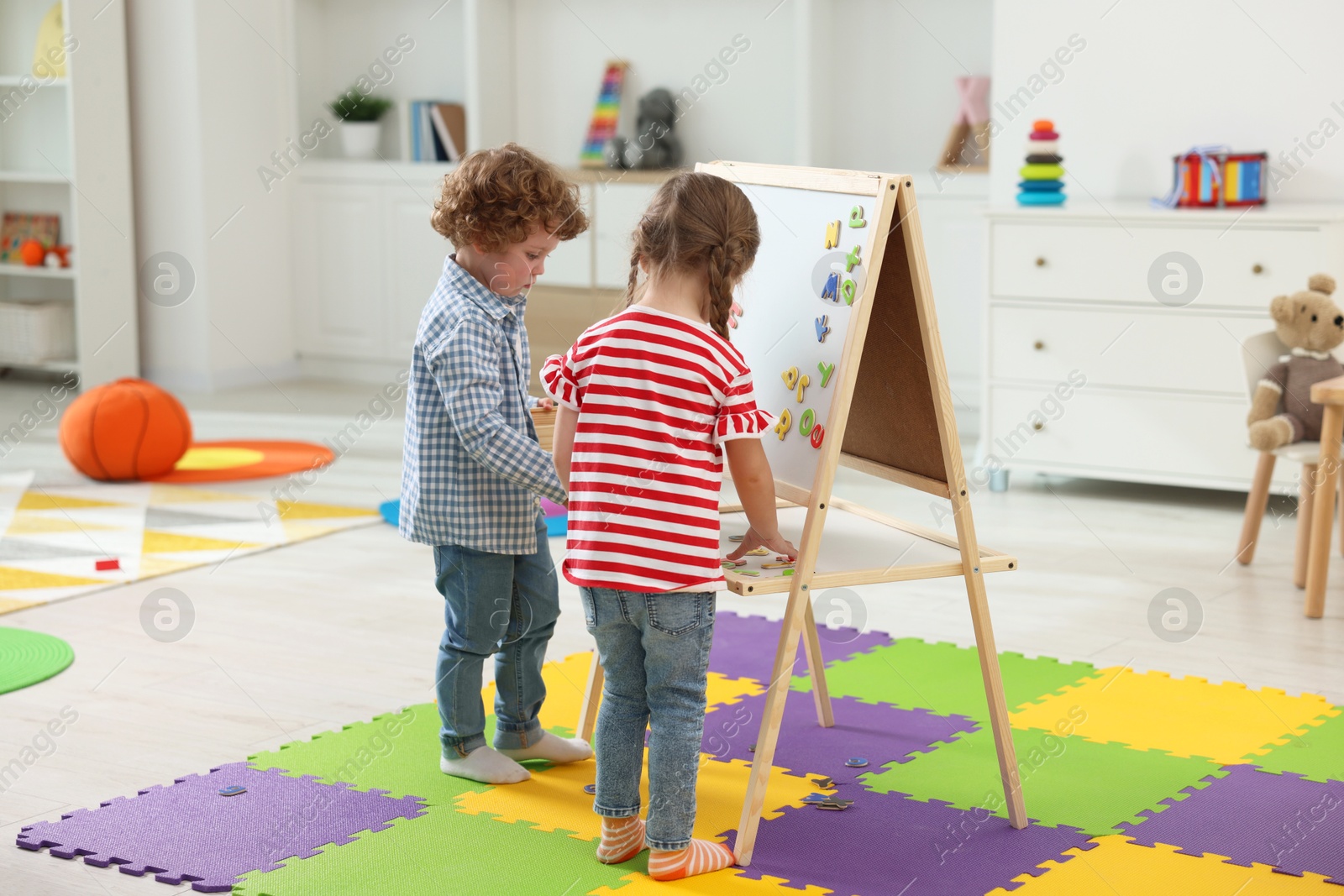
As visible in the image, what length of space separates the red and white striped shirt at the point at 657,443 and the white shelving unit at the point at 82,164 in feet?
16.5

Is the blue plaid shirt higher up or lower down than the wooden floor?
higher up

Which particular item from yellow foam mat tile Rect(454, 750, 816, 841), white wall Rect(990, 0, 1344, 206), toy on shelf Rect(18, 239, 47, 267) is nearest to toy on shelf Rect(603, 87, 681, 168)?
white wall Rect(990, 0, 1344, 206)

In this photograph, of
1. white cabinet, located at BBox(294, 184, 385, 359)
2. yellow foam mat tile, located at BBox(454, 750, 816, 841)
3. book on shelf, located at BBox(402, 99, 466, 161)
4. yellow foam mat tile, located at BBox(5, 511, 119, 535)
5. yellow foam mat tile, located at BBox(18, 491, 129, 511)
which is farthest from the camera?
white cabinet, located at BBox(294, 184, 385, 359)

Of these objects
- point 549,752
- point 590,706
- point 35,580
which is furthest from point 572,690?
point 35,580

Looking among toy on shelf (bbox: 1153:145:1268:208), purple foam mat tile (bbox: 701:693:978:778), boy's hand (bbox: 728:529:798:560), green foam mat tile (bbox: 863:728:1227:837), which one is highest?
toy on shelf (bbox: 1153:145:1268:208)

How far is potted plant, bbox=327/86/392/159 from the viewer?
22.4ft

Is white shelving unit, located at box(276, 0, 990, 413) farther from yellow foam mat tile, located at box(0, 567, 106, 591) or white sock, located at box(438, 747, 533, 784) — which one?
white sock, located at box(438, 747, 533, 784)

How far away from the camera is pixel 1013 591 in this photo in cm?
355

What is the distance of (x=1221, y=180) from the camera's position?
446 cm

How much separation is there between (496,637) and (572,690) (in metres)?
0.55

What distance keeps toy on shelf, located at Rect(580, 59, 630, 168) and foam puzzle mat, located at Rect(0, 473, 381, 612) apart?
2.46m

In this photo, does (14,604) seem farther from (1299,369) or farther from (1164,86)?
(1164,86)

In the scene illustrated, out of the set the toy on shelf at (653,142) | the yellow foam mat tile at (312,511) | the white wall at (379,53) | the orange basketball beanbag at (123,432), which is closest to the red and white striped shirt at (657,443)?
the yellow foam mat tile at (312,511)

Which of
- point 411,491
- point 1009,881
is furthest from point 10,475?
point 1009,881
